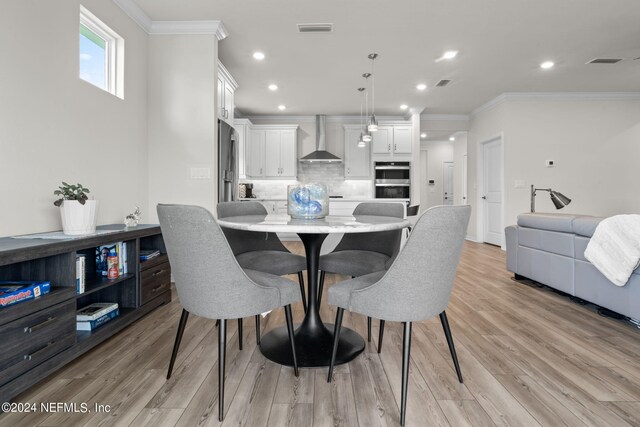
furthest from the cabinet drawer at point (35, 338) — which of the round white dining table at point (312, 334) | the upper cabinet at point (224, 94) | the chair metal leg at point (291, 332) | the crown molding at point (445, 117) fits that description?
the crown molding at point (445, 117)

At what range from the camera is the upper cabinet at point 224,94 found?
388 cm

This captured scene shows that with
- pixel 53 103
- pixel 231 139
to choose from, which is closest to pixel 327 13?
pixel 231 139

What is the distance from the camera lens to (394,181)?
6.68 metres

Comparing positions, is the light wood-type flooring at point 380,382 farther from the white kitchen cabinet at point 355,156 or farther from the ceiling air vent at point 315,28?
the white kitchen cabinet at point 355,156

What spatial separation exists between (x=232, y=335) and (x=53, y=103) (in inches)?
75.4

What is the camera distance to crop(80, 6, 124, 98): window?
263 centimetres

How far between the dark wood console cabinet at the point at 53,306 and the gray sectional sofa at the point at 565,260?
10.8 feet

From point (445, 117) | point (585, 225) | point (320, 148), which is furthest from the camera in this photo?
point (445, 117)

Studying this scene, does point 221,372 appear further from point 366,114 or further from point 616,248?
point 366,114

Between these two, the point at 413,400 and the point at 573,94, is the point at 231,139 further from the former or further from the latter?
the point at 573,94

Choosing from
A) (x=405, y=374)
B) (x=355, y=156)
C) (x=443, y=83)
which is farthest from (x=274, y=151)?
(x=405, y=374)

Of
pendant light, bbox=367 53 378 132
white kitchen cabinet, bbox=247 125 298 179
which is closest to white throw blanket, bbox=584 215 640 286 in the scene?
pendant light, bbox=367 53 378 132

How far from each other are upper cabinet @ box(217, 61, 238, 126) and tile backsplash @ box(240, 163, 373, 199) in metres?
2.83

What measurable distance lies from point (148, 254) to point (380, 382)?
193 centimetres
